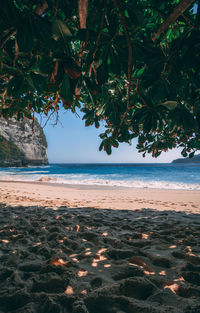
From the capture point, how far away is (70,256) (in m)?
1.62

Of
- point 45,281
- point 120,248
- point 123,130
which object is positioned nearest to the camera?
point 45,281

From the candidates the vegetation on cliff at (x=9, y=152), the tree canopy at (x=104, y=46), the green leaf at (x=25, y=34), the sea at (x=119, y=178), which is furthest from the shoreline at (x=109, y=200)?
the vegetation on cliff at (x=9, y=152)

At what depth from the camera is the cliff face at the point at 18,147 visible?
3541cm

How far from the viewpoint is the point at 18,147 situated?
125 ft

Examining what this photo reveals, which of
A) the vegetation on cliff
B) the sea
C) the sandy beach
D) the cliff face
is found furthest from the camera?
the cliff face

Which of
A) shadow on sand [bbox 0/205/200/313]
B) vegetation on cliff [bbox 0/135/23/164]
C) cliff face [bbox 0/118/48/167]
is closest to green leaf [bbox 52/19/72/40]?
shadow on sand [bbox 0/205/200/313]

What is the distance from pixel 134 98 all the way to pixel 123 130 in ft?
1.55

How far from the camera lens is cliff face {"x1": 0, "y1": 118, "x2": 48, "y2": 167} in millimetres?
35406

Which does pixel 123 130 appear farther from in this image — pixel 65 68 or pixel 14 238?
pixel 14 238

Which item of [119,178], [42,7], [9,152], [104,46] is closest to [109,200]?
[104,46]

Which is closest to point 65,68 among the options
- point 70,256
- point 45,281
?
point 45,281

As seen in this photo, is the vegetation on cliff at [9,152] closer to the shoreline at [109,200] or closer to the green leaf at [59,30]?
the shoreline at [109,200]

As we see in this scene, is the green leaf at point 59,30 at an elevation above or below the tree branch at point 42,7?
below

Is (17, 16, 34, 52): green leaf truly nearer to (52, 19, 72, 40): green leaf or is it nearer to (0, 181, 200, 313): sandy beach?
(52, 19, 72, 40): green leaf
